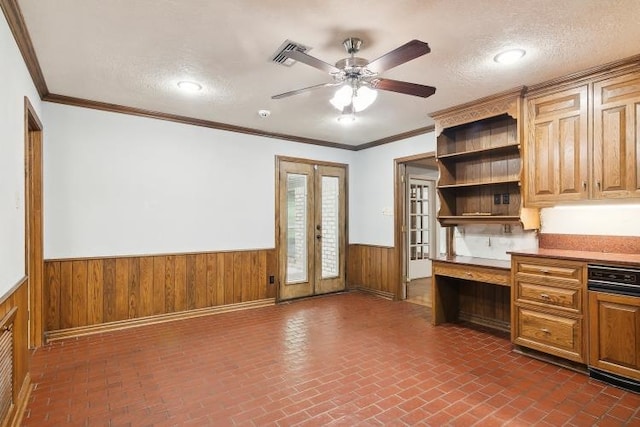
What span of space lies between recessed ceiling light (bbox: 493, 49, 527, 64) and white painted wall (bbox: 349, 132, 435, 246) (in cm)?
210

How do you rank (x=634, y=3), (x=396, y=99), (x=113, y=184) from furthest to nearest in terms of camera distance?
(x=113, y=184), (x=396, y=99), (x=634, y=3)

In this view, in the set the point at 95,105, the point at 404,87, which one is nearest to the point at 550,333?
the point at 404,87

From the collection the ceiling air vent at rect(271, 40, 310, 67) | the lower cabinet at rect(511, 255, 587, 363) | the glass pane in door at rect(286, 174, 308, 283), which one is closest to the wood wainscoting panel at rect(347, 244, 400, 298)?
the glass pane in door at rect(286, 174, 308, 283)

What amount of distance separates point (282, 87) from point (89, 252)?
277cm

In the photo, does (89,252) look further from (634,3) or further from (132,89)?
(634,3)

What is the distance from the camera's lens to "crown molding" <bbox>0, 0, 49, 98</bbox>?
2.07m

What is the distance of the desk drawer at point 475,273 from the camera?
3461 mm

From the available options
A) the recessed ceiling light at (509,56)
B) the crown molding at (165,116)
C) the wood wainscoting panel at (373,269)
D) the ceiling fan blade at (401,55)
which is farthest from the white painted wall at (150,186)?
the recessed ceiling light at (509,56)

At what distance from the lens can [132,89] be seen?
11.5 ft

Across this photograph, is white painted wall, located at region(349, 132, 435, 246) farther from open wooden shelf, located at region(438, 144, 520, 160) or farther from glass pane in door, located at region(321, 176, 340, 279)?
open wooden shelf, located at region(438, 144, 520, 160)

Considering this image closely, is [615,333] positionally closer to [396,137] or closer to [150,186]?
[396,137]

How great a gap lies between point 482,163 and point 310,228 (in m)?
2.65

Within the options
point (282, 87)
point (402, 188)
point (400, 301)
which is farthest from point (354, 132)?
point (400, 301)

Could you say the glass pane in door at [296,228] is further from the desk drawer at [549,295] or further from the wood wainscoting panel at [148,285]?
the desk drawer at [549,295]
